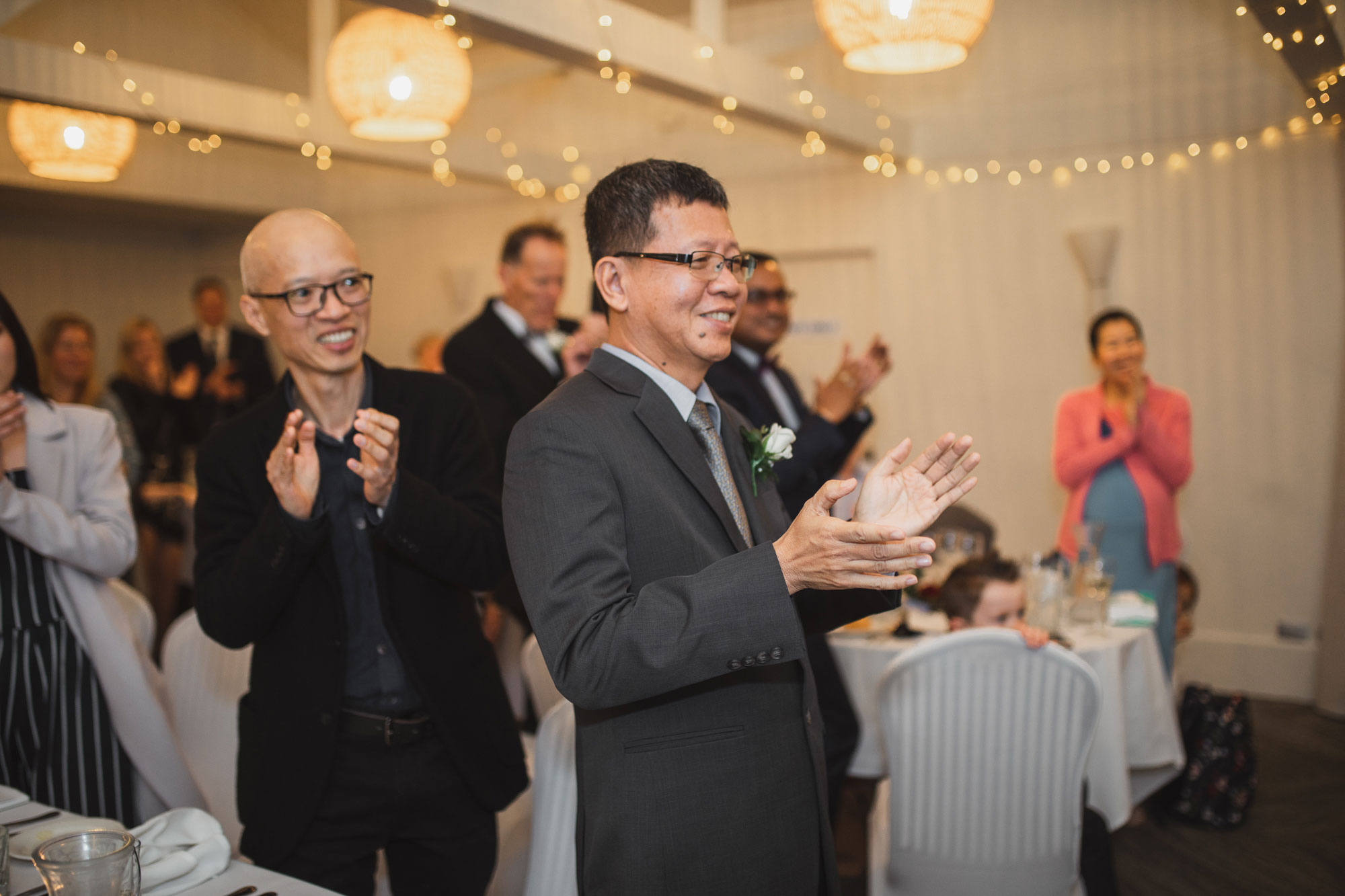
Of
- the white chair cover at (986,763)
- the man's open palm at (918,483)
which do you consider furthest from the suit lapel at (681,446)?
the white chair cover at (986,763)

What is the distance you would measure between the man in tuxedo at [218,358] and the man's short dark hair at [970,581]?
5.18 metres

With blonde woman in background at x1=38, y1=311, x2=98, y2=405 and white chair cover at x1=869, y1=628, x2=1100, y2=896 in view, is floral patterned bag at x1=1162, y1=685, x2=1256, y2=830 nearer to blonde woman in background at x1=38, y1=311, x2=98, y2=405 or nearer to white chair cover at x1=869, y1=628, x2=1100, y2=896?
white chair cover at x1=869, y1=628, x2=1100, y2=896

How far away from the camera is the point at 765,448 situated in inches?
68.6

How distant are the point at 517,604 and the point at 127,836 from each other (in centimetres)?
214

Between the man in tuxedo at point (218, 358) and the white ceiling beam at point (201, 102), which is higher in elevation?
the white ceiling beam at point (201, 102)

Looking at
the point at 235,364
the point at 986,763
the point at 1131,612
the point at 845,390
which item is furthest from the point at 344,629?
the point at 235,364

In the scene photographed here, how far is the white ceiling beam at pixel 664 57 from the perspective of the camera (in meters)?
3.73

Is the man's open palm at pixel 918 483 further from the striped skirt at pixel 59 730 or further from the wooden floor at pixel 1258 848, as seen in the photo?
the wooden floor at pixel 1258 848

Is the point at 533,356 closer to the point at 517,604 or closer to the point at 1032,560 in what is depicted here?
the point at 517,604

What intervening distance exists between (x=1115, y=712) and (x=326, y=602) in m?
2.33

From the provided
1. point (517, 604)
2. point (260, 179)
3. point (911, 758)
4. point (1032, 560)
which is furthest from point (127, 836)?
point (260, 179)

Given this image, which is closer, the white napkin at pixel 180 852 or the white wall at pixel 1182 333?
the white napkin at pixel 180 852

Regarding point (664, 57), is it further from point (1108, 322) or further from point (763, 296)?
point (1108, 322)

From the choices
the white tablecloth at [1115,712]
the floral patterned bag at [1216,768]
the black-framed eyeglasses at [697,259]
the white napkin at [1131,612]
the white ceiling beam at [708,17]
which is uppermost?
the white ceiling beam at [708,17]
